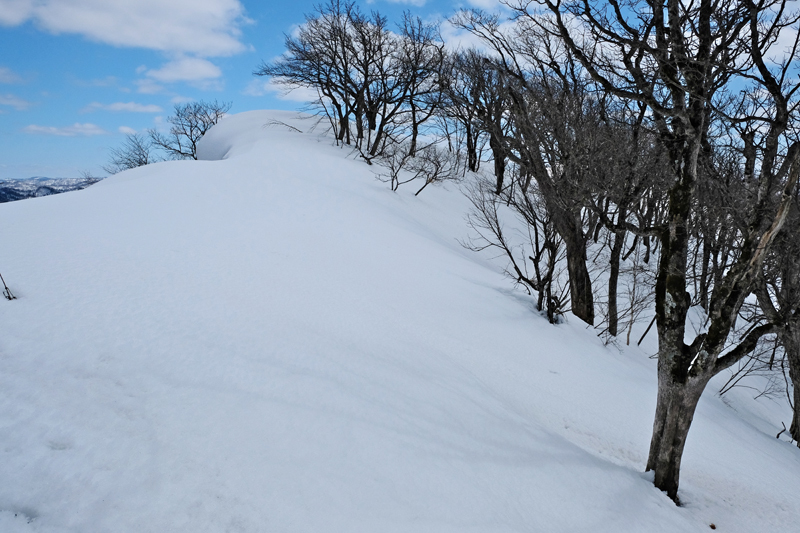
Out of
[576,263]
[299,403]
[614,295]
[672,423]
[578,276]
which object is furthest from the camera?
[614,295]

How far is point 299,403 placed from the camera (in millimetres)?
3426

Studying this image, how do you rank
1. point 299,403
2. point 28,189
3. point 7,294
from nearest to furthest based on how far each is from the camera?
1. point 299,403
2. point 7,294
3. point 28,189

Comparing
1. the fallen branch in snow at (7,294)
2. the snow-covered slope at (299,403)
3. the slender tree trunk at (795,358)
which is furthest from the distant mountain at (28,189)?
the slender tree trunk at (795,358)

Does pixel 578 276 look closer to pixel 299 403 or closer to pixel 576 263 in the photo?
pixel 576 263

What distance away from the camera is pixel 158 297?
15.5 ft

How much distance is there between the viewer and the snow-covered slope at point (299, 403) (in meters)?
2.49

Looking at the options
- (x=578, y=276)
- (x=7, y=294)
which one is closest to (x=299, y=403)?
(x=7, y=294)

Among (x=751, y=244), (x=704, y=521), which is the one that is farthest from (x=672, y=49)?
(x=704, y=521)

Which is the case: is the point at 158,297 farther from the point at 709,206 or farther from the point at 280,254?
the point at 709,206

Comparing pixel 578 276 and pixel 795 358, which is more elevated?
pixel 578 276

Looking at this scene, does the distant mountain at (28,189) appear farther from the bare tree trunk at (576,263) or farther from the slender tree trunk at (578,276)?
the slender tree trunk at (578,276)

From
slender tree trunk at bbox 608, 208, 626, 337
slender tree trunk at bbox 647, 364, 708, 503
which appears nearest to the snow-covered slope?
slender tree trunk at bbox 647, 364, 708, 503

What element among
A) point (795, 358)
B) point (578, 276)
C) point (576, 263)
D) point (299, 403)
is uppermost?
point (576, 263)

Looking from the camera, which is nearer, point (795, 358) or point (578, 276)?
point (795, 358)
